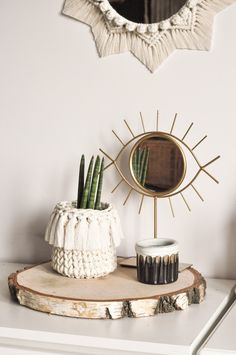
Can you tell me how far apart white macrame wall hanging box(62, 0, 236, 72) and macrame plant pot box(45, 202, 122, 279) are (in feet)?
1.19

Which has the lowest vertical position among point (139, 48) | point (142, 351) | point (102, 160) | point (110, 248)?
point (142, 351)

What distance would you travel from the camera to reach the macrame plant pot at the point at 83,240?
1.39m

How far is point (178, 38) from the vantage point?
154 centimetres

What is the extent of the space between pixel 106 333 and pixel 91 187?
0.36 meters

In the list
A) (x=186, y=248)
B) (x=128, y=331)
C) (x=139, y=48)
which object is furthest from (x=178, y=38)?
(x=128, y=331)

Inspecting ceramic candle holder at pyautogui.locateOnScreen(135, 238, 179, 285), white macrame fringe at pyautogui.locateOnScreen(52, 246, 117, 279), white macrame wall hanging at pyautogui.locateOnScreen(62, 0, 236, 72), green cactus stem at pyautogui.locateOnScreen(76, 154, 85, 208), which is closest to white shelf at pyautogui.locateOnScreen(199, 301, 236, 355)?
ceramic candle holder at pyautogui.locateOnScreen(135, 238, 179, 285)

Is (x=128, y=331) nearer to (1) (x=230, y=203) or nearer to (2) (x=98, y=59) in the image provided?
(1) (x=230, y=203)

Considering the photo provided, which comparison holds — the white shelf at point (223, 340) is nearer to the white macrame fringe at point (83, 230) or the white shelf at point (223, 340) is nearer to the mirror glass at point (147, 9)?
the white macrame fringe at point (83, 230)

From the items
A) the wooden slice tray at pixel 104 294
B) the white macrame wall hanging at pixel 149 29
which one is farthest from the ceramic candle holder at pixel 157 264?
the white macrame wall hanging at pixel 149 29

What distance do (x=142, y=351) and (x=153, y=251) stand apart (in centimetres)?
25

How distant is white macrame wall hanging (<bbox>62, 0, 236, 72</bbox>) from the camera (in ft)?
4.95

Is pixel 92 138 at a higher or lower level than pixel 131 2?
lower

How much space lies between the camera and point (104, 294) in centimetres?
131

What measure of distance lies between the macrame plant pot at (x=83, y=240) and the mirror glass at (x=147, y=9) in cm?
42
